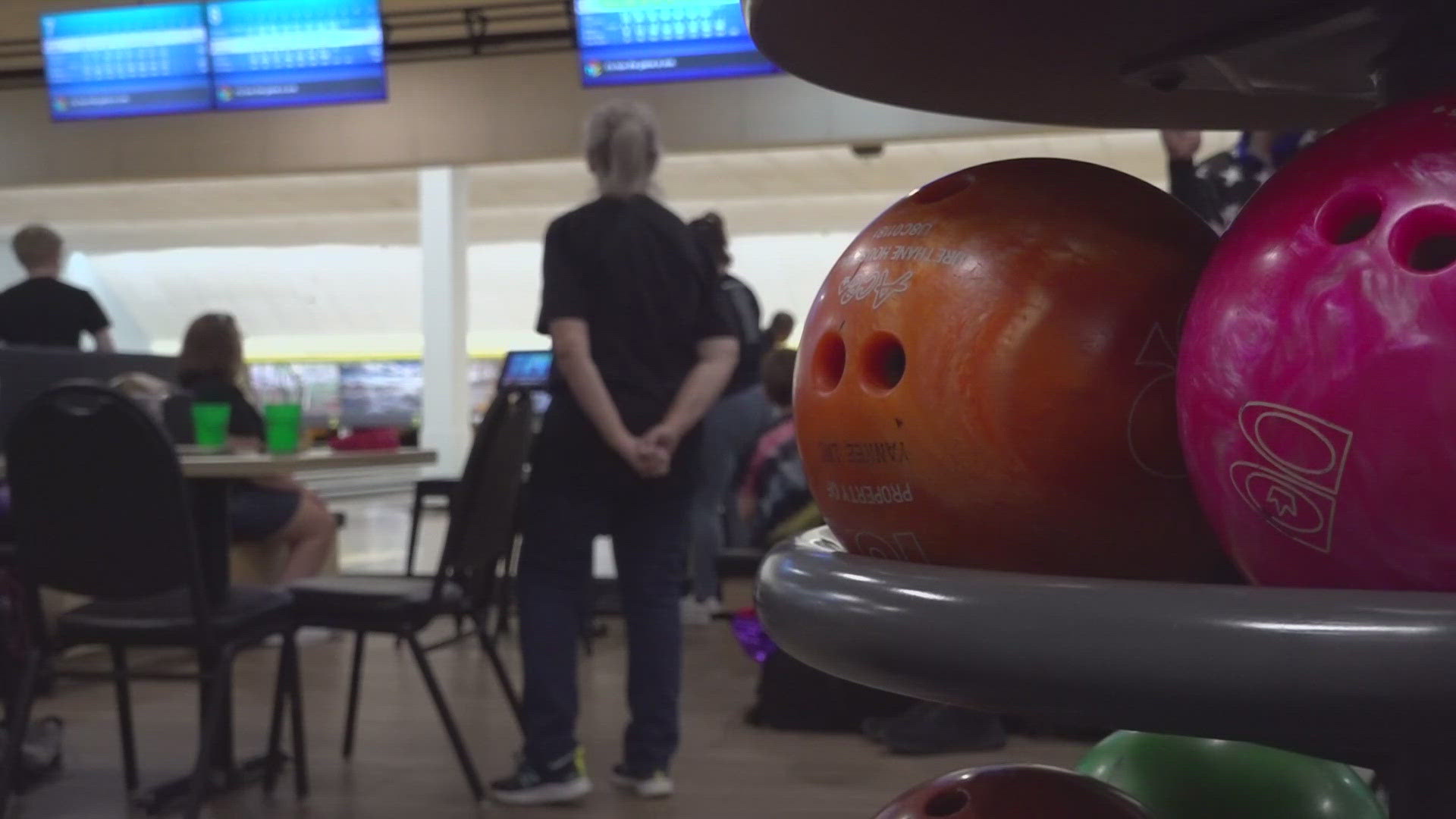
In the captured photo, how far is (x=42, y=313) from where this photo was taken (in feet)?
13.7

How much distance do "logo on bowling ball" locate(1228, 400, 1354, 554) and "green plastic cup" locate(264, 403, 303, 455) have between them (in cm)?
230

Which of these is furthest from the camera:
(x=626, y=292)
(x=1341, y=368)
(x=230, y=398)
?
(x=230, y=398)

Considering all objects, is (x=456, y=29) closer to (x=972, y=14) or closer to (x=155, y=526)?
(x=155, y=526)

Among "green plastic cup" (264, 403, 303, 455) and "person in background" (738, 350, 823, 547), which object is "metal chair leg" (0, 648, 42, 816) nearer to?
"green plastic cup" (264, 403, 303, 455)

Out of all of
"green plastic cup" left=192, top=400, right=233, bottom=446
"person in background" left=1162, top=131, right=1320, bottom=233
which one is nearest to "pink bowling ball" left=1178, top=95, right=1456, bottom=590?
"person in background" left=1162, top=131, right=1320, bottom=233

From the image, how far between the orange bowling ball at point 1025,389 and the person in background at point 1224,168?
745 mm

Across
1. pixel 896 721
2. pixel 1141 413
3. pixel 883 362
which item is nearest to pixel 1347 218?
pixel 1141 413

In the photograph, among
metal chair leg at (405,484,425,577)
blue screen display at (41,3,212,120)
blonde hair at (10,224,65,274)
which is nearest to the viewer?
metal chair leg at (405,484,425,577)

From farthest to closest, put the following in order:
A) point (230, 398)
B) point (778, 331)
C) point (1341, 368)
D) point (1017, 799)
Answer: point (778, 331) → point (230, 398) → point (1017, 799) → point (1341, 368)

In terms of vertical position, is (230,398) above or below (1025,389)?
below

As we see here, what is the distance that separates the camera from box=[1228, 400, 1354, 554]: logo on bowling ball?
55 cm

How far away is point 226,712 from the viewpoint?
2666 mm

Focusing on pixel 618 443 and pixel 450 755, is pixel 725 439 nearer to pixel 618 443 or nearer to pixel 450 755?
pixel 450 755

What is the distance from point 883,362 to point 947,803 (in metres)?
0.41
